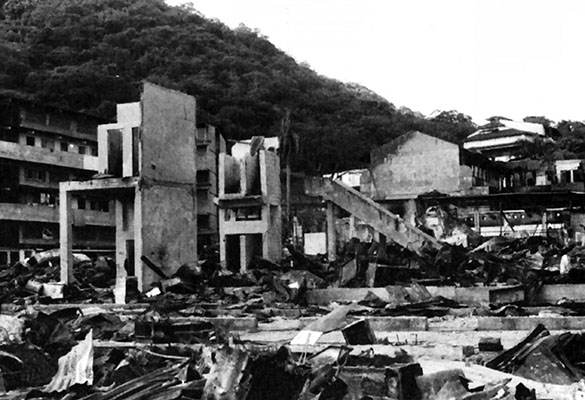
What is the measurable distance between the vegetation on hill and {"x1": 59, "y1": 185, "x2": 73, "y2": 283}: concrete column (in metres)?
34.3

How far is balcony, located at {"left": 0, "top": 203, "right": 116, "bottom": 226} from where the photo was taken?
44.3 meters

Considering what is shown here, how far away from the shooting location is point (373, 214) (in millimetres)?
29500

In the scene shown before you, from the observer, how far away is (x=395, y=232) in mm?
28797

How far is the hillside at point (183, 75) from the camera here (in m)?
63.3

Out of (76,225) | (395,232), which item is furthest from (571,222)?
(76,225)

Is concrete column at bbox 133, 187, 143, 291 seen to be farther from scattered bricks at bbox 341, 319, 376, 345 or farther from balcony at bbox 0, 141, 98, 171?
balcony at bbox 0, 141, 98, 171

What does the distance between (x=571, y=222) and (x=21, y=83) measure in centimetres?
4788

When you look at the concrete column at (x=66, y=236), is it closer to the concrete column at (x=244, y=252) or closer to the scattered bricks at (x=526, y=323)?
the concrete column at (x=244, y=252)

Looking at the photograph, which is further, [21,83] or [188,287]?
[21,83]

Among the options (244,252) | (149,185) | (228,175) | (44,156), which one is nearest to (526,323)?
(149,185)

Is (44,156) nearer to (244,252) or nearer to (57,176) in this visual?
(57,176)

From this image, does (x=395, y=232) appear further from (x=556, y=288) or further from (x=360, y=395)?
(x=360, y=395)

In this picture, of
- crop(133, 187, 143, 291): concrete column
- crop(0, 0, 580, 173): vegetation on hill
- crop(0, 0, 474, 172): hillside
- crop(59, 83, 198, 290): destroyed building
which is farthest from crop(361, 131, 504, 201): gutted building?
crop(133, 187, 143, 291): concrete column

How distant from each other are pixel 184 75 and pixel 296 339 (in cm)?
6220
